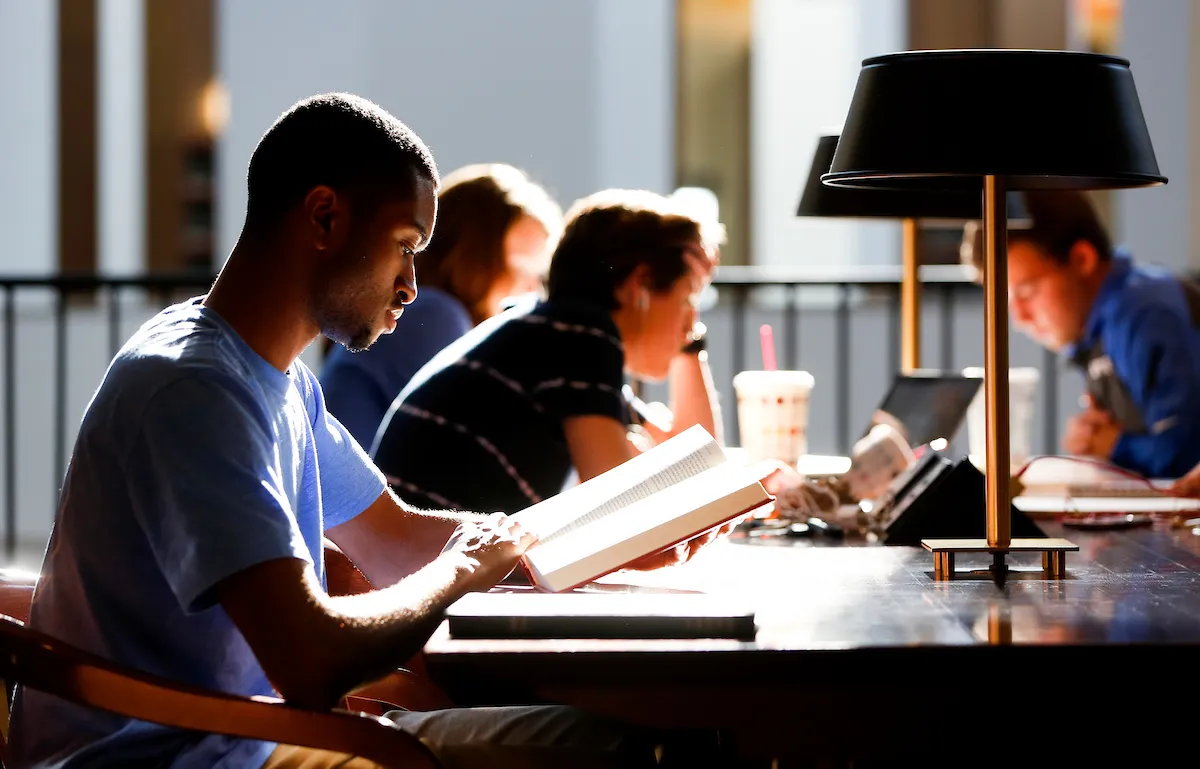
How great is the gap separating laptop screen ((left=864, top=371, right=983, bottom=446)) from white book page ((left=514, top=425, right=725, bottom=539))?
84 centimetres

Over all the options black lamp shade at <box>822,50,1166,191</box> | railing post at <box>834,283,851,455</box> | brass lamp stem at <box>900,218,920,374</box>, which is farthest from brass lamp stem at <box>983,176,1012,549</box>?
railing post at <box>834,283,851,455</box>

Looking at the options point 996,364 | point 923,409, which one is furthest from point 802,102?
point 996,364

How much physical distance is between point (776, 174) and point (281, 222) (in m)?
4.24

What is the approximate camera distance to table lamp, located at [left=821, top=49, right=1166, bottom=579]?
1345mm

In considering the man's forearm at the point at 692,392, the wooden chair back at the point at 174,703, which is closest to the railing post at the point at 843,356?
the man's forearm at the point at 692,392

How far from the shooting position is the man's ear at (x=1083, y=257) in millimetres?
3002

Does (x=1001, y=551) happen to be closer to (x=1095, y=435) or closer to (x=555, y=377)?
(x=555, y=377)

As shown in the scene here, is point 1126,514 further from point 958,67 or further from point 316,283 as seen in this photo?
point 316,283

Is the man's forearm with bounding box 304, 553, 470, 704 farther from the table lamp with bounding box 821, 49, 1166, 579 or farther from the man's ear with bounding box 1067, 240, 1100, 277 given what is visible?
the man's ear with bounding box 1067, 240, 1100, 277

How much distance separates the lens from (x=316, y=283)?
131 cm

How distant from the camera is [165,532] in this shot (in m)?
1.15

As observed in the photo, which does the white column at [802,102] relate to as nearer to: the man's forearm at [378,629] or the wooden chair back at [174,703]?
the man's forearm at [378,629]

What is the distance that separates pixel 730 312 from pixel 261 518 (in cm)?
444

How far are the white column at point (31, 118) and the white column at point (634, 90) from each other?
230 centimetres
